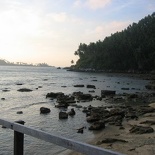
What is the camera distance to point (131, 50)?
14450 centimetres

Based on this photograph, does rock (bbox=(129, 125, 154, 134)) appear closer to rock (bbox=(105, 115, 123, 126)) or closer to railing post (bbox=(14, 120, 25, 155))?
rock (bbox=(105, 115, 123, 126))

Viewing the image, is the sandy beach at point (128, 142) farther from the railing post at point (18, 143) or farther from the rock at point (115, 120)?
the railing post at point (18, 143)

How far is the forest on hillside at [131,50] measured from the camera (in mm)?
136250

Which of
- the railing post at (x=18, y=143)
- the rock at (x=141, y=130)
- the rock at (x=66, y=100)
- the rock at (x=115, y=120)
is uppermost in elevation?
the railing post at (x=18, y=143)

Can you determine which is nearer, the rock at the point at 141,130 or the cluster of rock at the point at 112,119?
the rock at the point at 141,130

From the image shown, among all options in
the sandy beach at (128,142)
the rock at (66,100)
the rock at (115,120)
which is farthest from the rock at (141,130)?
the rock at (66,100)

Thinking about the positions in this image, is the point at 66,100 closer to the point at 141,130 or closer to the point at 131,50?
the point at 141,130

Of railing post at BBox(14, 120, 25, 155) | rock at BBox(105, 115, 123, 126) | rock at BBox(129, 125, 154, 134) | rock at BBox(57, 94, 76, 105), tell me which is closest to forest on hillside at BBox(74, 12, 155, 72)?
rock at BBox(57, 94, 76, 105)

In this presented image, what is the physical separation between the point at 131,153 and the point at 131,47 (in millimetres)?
133928

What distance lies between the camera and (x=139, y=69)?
142m

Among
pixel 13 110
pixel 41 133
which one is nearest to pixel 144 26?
pixel 13 110

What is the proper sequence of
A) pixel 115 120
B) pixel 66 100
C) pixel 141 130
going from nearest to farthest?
pixel 141 130 → pixel 115 120 → pixel 66 100

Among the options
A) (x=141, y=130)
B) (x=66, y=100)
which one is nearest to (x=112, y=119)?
(x=141, y=130)

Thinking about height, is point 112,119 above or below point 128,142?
below
